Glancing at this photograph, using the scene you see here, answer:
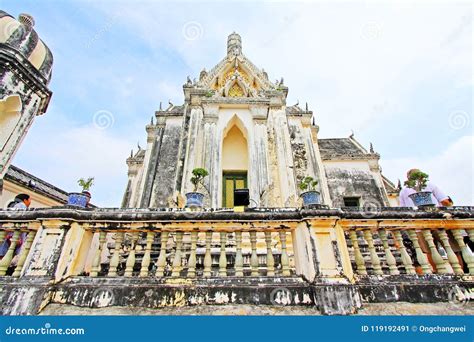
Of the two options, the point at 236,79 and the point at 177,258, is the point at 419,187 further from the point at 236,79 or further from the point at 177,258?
the point at 236,79

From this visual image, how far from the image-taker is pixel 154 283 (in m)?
3.21

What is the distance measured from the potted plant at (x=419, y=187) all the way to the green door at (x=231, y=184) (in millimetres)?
6495

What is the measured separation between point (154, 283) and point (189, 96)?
9897mm

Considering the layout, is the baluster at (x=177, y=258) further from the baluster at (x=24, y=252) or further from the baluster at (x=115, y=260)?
the baluster at (x=24, y=252)

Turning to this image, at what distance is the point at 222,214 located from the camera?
142 inches

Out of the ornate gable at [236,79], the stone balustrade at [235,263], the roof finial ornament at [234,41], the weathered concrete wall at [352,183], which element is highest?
the roof finial ornament at [234,41]

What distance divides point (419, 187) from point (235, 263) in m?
3.78

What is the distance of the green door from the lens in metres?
9.99

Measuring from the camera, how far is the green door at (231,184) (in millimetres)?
9985

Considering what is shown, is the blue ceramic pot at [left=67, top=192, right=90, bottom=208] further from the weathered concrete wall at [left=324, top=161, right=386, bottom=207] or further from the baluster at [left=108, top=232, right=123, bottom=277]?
the weathered concrete wall at [left=324, top=161, right=386, bottom=207]

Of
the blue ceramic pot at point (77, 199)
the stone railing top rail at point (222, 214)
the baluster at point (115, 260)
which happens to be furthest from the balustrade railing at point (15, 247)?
the baluster at point (115, 260)

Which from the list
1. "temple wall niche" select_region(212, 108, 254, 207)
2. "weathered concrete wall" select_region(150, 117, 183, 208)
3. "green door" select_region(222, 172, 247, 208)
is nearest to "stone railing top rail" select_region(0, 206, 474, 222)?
"temple wall niche" select_region(212, 108, 254, 207)

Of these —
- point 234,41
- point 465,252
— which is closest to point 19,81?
point 465,252
